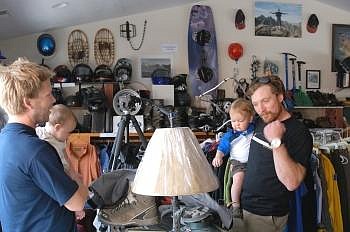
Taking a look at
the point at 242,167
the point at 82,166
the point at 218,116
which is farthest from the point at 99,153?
the point at 242,167

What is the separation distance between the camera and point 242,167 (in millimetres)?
2879

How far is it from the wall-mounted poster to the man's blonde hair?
5.01 meters

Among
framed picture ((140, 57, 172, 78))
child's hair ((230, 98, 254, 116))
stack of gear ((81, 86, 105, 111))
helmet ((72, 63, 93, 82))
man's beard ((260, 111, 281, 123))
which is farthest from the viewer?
framed picture ((140, 57, 172, 78))

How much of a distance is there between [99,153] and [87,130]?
1.61 feet

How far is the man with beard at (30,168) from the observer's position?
1.38 m

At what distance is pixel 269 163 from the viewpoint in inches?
79.4

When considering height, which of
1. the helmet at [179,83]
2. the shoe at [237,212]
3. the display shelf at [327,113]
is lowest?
the shoe at [237,212]

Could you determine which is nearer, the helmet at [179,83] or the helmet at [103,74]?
the helmet at [103,74]

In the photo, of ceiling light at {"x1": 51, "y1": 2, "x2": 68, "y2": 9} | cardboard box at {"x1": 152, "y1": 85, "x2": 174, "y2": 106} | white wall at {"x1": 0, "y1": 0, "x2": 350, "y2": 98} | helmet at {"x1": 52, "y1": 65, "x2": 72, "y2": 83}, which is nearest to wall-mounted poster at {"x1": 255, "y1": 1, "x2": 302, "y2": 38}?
white wall at {"x1": 0, "y1": 0, "x2": 350, "y2": 98}

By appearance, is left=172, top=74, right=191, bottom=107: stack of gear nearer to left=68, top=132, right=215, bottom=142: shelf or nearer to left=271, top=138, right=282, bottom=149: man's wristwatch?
left=68, top=132, right=215, bottom=142: shelf

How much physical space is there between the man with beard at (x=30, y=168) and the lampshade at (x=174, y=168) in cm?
27

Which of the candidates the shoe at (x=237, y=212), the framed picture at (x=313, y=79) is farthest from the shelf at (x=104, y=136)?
the framed picture at (x=313, y=79)

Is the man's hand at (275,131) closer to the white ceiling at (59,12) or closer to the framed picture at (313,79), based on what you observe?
the white ceiling at (59,12)

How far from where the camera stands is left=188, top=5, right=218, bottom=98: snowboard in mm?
5695
